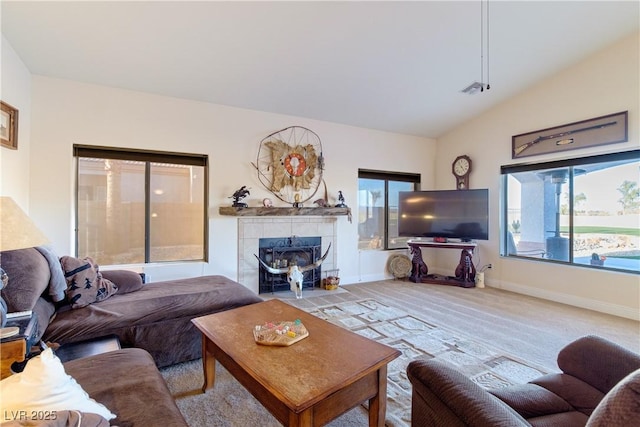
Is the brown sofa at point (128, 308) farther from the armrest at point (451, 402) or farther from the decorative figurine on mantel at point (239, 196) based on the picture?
the armrest at point (451, 402)

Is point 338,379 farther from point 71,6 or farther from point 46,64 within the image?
point 46,64

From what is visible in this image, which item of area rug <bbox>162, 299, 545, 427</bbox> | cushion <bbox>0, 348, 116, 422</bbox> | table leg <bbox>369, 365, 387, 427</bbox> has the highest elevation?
cushion <bbox>0, 348, 116, 422</bbox>

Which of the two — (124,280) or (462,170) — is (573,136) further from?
(124,280)

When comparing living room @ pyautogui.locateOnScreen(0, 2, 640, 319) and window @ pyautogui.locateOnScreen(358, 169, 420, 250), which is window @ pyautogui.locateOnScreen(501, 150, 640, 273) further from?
window @ pyautogui.locateOnScreen(358, 169, 420, 250)

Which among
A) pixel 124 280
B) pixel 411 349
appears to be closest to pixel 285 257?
pixel 124 280

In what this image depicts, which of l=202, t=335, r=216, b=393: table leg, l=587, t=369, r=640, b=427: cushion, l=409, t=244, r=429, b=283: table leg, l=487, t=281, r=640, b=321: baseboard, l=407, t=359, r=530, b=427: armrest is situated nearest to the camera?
l=587, t=369, r=640, b=427: cushion

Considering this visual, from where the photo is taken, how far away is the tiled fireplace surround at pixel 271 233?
4.18 meters

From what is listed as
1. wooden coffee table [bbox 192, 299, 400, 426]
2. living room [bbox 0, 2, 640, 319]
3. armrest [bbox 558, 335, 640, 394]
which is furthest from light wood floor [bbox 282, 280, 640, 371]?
wooden coffee table [bbox 192, 299, 400, 426]

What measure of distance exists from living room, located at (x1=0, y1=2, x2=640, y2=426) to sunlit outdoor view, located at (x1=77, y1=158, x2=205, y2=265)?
0.21 metres

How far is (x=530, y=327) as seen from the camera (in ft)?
10.4

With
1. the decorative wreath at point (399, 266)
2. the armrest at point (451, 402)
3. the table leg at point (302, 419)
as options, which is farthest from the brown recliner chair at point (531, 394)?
the decorative wreath at point (399, 266)

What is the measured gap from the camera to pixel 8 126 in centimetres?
265

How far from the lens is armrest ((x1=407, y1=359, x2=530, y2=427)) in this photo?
0.98 m

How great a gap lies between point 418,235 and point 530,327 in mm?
2254
